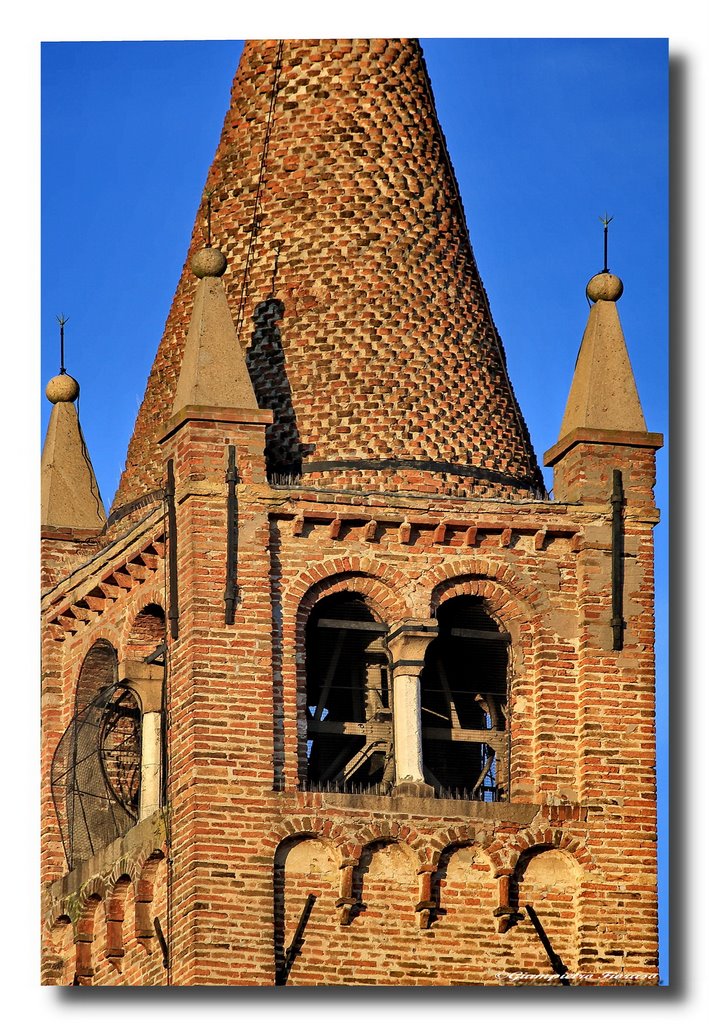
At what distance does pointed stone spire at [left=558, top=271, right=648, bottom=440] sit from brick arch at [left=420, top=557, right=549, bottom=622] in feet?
3.65

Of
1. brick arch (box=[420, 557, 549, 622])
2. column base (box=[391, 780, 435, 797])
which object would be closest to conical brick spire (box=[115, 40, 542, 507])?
brick arch (box=[420, 557, 549, 622])

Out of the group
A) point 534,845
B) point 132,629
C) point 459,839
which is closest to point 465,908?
point 459,839

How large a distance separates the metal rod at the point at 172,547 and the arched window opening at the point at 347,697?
1.06 metres

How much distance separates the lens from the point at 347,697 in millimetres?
38812

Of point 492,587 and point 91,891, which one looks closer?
point 492,587

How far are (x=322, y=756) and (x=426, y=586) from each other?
4.58ft

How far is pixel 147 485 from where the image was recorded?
3959 centimetres

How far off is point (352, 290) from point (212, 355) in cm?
174

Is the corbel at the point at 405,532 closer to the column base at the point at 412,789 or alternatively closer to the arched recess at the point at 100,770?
the column base at the point at 412,789

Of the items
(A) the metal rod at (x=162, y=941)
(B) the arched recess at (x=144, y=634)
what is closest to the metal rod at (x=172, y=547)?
(B) the arched recess at (x=144, y=634)

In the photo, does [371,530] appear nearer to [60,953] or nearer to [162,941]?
[162,941]
